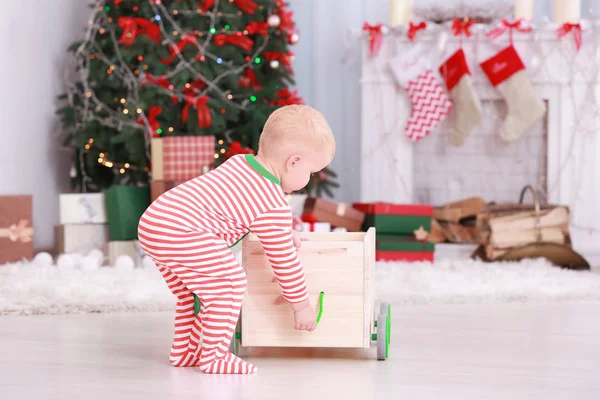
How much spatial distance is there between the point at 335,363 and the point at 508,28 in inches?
105

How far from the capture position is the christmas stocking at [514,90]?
3895 millimetres

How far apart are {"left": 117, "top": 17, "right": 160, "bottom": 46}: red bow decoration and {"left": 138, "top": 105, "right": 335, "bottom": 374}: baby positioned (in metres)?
2.26

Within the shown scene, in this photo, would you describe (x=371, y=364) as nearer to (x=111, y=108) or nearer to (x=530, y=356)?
(x=530, y=356)

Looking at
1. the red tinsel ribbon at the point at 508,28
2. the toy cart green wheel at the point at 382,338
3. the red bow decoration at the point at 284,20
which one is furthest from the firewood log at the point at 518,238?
the toy cart green wheel at the point at 382,338

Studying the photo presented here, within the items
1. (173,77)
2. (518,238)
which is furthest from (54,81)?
(518,238)

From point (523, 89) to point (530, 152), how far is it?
1.13ft

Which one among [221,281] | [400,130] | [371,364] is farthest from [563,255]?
[221,281]

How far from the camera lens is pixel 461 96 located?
3.96 metres

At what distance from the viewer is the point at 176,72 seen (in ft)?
12.2

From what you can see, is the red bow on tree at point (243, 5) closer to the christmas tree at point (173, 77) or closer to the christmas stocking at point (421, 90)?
the christmas tree at point (173, 77)

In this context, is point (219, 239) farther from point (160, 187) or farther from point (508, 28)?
point (508, 28)

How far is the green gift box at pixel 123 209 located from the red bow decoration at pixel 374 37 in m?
1.32

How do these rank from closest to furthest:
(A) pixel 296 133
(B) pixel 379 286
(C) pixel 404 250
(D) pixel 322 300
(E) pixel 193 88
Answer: (A) pixel 296 133, (D) pixel 322 300, (B) pixel 379 286, (C) pixel 404 250, (E) pixel 193 88

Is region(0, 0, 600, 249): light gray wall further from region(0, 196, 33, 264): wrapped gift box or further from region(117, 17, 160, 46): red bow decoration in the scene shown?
region(117, 17, 160, 46): red bow decoration
